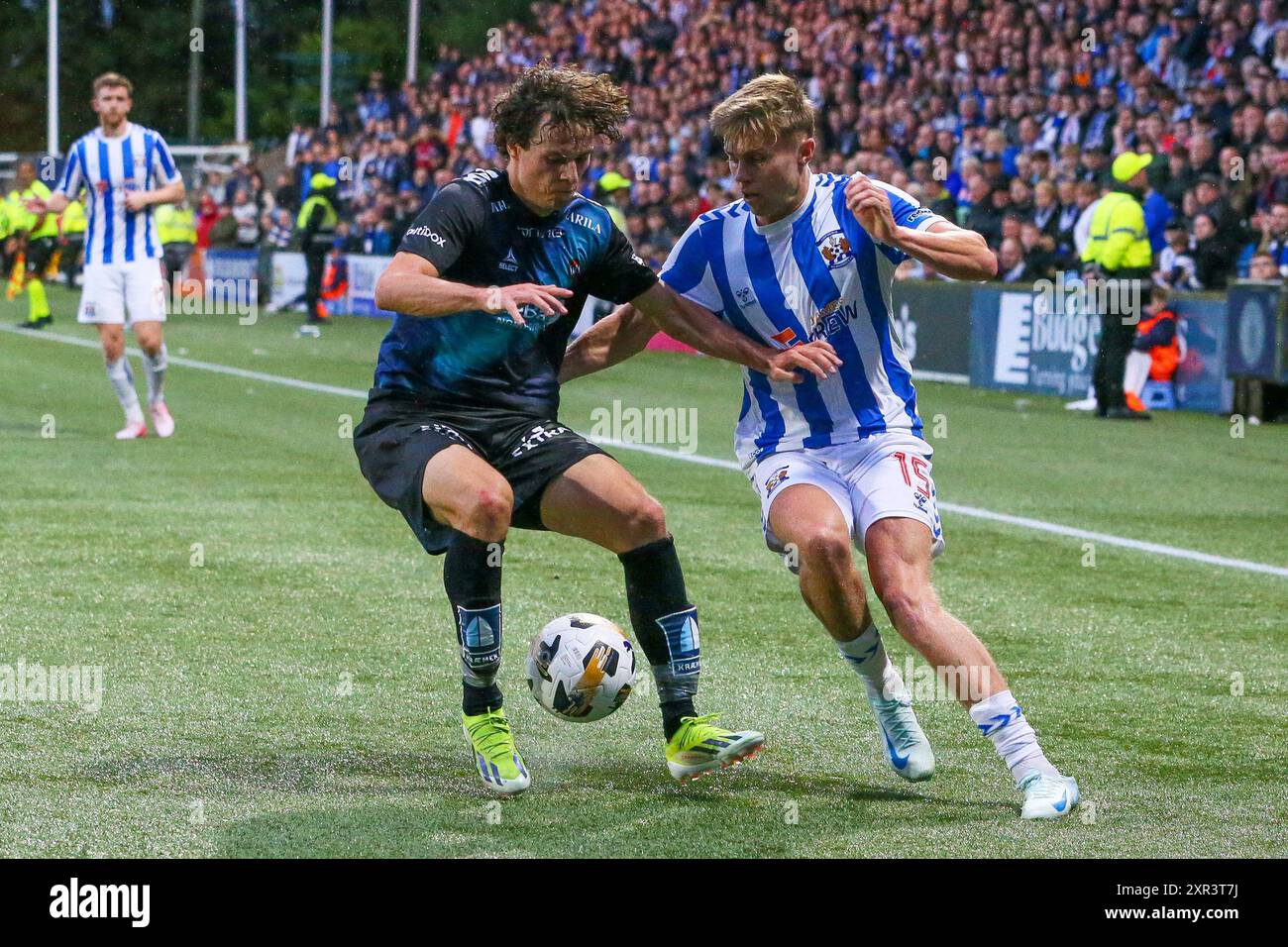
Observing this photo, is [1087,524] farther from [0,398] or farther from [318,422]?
[0,398]

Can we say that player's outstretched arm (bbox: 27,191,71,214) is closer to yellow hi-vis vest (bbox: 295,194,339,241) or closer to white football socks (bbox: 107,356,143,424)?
white football socks (bbox: 107,356,143,424)

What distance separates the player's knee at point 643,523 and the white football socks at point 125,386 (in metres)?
8.45

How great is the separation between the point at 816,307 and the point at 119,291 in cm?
831

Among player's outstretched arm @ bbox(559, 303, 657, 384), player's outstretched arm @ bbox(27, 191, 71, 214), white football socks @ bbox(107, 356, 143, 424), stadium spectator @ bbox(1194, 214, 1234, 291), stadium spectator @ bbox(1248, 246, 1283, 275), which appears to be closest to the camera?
player's outstretched arm @ bbox(559, 303, 657, 384)

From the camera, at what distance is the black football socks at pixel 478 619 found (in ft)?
16.7

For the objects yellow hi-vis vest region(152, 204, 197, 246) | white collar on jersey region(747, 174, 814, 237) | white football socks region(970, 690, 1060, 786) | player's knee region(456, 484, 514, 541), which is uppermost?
white collar on jersey region(747, 174, 814, 237)

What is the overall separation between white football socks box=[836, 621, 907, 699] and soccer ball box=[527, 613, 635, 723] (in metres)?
0.62

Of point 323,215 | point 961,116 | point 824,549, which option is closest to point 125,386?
point 824,549

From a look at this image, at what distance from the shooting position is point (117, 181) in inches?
486

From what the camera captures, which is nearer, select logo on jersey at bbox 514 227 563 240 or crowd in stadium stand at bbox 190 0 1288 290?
select logo on jersey at bbox 514 227 563 240

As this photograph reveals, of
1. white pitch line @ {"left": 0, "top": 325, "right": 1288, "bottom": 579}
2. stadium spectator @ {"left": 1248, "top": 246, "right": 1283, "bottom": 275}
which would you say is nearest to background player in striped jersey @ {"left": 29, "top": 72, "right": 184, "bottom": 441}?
white pitch line @ {"left": 0, "top": 325, "right": 1288, "bottom": 579}

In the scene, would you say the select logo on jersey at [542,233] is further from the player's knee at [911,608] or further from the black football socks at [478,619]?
the player's knee at [911,608]

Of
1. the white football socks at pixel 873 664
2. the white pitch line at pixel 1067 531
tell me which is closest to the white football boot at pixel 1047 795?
the white football socks at pixel 873 664

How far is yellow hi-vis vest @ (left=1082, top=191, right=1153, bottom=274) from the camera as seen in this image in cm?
1596
